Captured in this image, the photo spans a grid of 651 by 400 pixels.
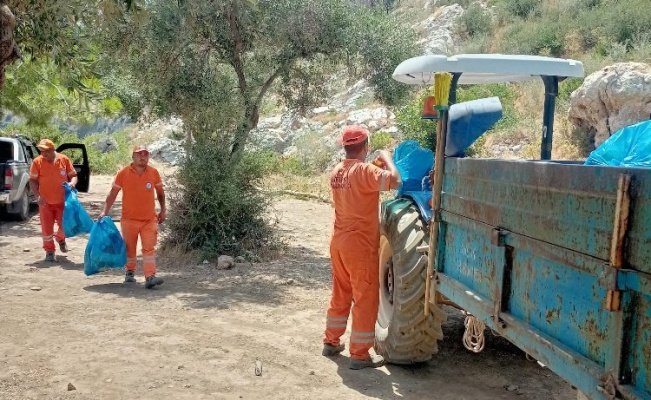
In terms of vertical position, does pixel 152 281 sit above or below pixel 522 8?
below

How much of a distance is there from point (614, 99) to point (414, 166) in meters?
9.05

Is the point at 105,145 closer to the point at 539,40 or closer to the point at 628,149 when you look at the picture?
the point at 539,40

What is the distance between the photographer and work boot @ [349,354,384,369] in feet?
16.2

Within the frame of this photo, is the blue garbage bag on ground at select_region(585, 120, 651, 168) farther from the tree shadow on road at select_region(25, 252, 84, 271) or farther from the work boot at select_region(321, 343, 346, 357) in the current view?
the tree shadow on road at select_region(25, 252, 84, 271)

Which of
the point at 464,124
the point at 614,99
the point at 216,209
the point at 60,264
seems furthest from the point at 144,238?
the point at 614,99

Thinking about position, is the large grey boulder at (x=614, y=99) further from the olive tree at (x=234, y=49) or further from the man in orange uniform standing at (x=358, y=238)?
the man in orange uniform standing at (x=358, y=238)

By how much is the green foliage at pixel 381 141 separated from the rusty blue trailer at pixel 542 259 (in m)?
15.3

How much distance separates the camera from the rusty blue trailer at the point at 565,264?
6.25 feet

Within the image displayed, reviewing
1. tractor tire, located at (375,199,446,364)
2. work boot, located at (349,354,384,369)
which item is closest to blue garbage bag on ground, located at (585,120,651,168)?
tractor tire, located at (375,199,446,364)

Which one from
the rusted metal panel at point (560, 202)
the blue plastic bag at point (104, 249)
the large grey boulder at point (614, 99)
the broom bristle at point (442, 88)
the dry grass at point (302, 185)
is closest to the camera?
the rusted metal panel at point (560, 202)

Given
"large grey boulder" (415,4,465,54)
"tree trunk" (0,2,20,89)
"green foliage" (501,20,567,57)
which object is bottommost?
"tree trunk" (0,2,20,89)

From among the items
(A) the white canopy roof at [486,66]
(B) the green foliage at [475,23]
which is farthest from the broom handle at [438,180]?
(B) the green foliage at [475,23]

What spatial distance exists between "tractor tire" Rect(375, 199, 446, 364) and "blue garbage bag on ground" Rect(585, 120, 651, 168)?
1.89 m

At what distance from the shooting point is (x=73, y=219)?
28.0 feet
